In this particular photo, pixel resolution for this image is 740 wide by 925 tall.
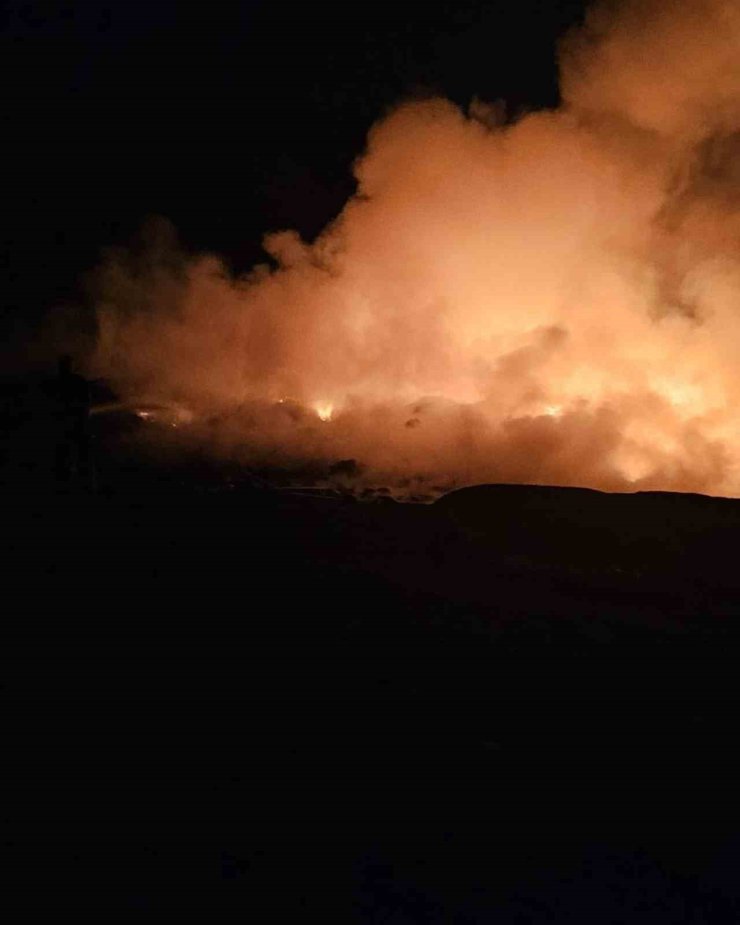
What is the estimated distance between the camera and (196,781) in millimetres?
2449

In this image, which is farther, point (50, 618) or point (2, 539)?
point (2, 539)

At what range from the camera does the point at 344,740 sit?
9.32ft

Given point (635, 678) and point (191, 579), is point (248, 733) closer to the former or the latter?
point (191, 579)

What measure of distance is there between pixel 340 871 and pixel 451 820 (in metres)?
0.51

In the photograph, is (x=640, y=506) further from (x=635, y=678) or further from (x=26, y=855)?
(x=26, y=855)

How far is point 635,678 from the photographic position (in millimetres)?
3881

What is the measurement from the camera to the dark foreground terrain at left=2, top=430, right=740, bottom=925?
2105 millimetres

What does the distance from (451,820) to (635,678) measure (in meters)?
1.95

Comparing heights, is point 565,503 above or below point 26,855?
above

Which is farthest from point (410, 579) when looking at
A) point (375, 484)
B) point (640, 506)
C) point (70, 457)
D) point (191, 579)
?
point (375, 484)

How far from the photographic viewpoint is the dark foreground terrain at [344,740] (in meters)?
2.11

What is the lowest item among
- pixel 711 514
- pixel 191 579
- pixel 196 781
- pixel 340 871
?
pixel 340 871

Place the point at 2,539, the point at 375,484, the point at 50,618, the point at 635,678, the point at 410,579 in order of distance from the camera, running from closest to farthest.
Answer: the point at 50,618
the point at 635,678
the point at 2,539
the point at 410,579
the point at 375,484

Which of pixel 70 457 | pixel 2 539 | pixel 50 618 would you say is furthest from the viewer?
pixel 70 457
